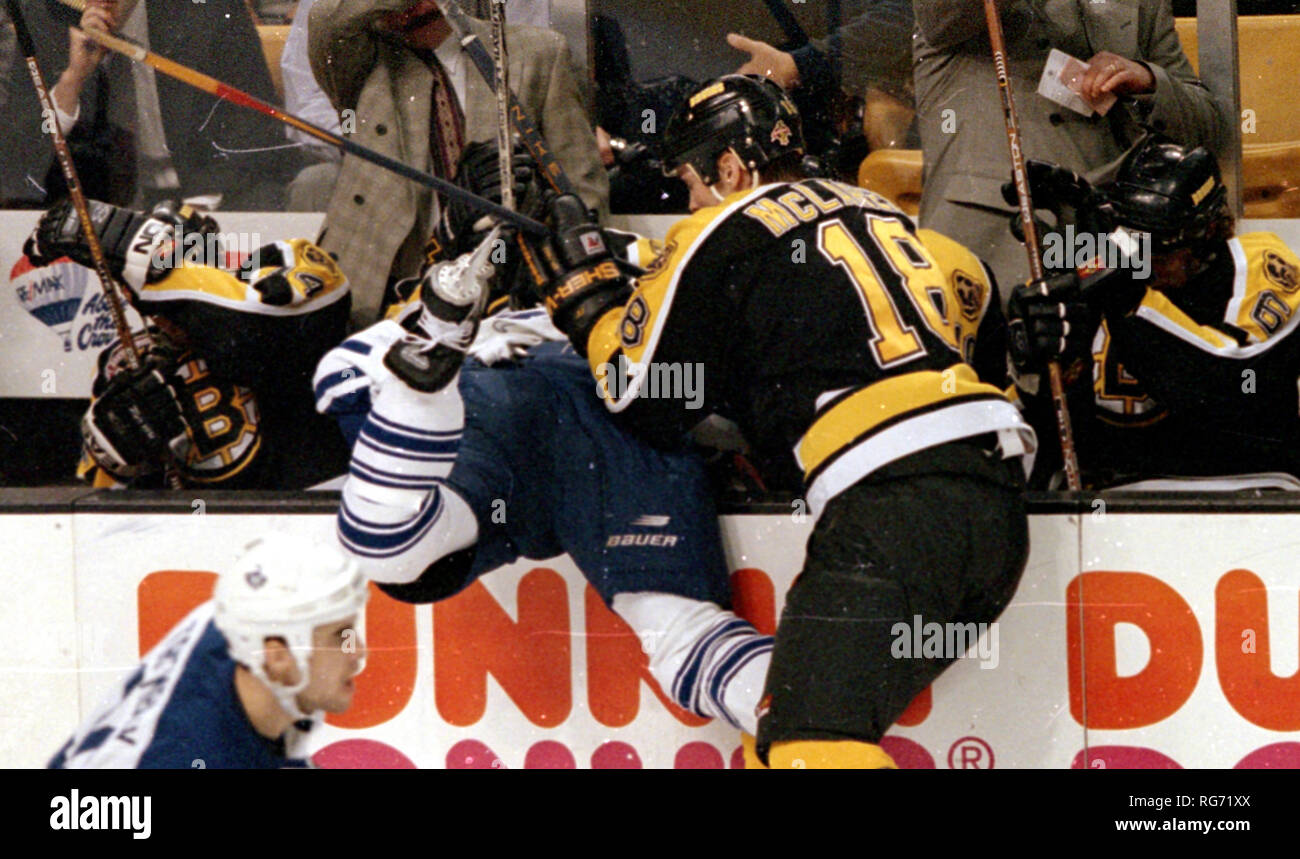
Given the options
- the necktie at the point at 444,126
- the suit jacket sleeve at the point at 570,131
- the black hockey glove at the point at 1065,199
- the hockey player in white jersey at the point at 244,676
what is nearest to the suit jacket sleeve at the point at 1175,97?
the black hockey glove at the point at 1065,199

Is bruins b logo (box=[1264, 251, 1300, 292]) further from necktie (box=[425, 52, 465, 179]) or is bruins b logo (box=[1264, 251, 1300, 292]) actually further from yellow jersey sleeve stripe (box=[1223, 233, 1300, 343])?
necktie (box=[425, 52, 465, 179])

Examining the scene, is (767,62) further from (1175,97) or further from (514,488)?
(514,488)

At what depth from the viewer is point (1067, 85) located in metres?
2.40

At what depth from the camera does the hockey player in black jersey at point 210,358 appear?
2314mm

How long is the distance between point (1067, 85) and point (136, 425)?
1.60 metres

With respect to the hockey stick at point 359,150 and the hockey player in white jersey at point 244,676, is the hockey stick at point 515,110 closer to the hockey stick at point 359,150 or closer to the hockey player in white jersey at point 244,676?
the hockey stick at point 359,150

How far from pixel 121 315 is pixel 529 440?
2.54 ft

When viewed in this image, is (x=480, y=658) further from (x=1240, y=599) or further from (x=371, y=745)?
(x=1240, y=599)

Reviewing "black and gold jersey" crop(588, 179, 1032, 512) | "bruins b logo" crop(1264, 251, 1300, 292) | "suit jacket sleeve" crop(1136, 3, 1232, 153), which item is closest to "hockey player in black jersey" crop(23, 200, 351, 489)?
"black and gold jersey" crop(588, 179, 1032, 512)

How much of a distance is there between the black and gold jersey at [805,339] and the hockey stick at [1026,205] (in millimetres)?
364

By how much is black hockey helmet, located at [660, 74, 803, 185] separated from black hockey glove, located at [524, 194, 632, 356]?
0.66 ft

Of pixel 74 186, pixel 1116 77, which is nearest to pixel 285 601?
pixel 74 186

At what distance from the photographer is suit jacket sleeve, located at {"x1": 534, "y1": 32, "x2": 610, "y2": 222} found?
2383mm
